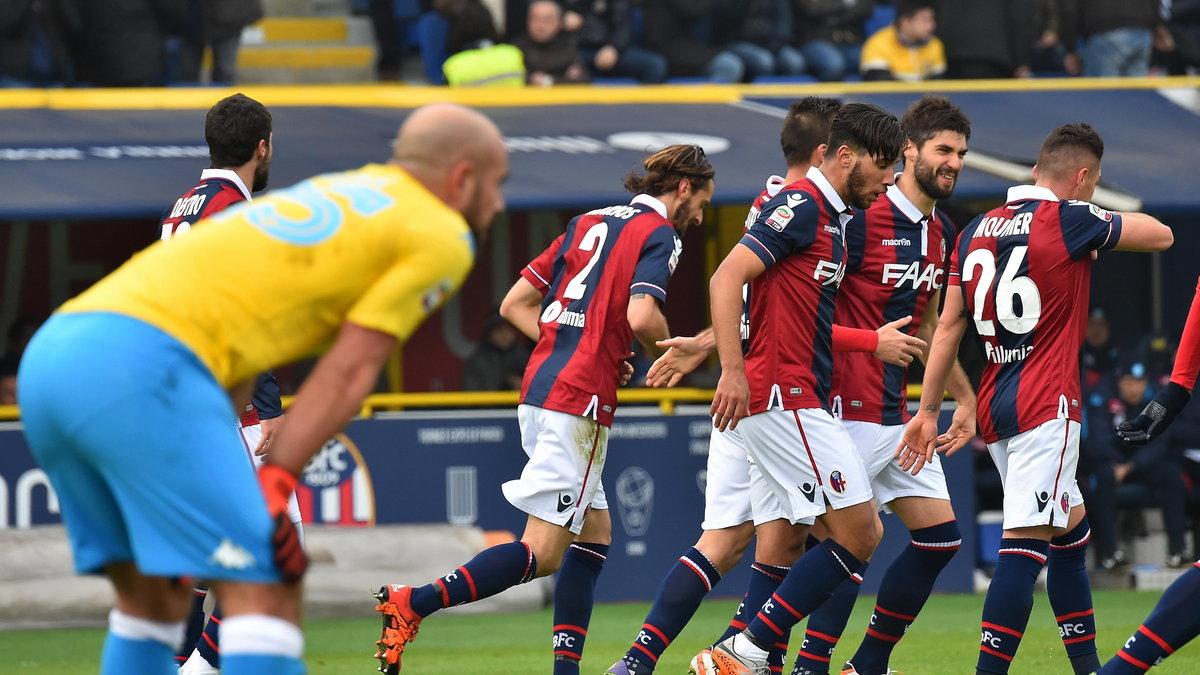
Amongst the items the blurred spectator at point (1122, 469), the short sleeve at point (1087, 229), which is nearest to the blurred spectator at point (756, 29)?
the blurred spectator at point (1122, 469)

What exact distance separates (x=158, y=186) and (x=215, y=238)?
7610mm

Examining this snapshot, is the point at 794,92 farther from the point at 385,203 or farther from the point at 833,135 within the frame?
the point at 385,203

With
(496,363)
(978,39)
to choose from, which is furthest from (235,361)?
(978,39)

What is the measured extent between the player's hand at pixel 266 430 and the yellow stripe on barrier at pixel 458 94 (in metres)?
6.64

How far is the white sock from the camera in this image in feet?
12.5

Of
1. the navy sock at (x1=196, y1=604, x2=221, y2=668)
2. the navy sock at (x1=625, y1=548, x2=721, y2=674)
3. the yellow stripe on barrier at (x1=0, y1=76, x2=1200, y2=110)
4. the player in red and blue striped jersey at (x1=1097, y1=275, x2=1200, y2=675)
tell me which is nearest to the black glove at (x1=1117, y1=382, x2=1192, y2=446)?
the player in red and blue striped jersey at (x1=1097, y1=275, x2=1200, y2=675)

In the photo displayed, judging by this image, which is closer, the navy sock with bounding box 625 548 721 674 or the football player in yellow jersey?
the football player in yellow jersey

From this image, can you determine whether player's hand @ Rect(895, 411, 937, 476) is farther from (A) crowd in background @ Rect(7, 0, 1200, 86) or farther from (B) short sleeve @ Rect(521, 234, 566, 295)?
(A) crowd in background @ Rect(7, 0, 1200, 86)

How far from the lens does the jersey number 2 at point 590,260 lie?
6.80 meters

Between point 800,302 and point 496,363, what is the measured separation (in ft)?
21.5

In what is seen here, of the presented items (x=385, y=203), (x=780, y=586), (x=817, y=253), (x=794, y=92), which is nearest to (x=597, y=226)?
(x=817, y=253)

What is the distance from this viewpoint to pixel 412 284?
3922 millimetres

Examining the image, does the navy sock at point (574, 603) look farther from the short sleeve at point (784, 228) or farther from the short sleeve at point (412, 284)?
the short sleeve at point (412, 284)

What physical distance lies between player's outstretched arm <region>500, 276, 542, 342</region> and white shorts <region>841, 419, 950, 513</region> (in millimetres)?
1346
